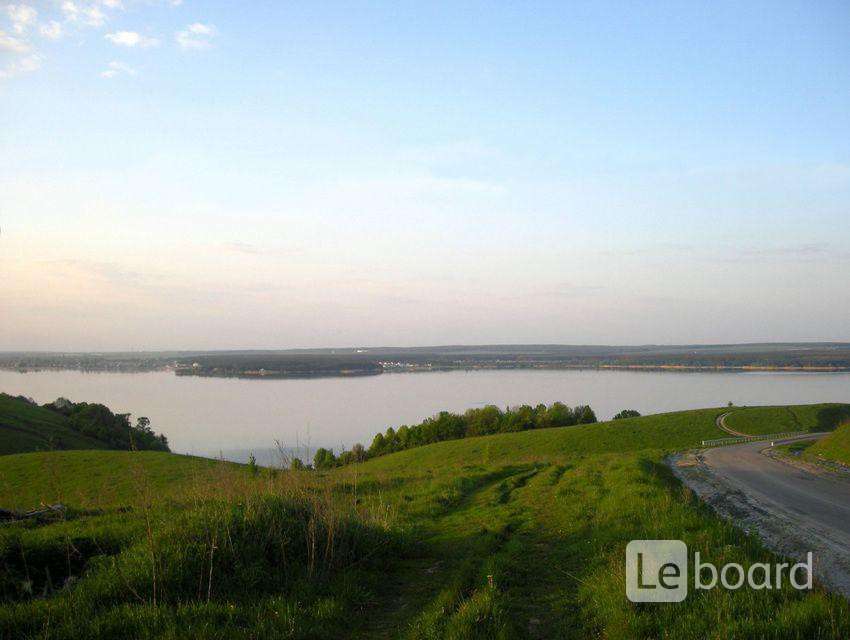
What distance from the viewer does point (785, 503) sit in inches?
505

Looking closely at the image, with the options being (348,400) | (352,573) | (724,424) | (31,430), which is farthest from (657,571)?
(348,400)

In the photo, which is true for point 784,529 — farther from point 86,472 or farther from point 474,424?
point 474,424

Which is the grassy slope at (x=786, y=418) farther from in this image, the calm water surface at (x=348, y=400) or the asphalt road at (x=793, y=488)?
the calm water surface at (x=348, y=400)

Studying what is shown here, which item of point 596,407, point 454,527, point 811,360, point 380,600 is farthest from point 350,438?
point 811,360

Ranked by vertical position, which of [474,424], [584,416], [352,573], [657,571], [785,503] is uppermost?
[657,571]

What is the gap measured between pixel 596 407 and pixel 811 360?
144 m

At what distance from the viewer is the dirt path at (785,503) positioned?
8.37 m

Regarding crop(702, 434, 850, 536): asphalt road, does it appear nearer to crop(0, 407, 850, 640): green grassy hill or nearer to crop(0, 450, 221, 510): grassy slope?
crop(0, 407, 850, 640): green grassy hill

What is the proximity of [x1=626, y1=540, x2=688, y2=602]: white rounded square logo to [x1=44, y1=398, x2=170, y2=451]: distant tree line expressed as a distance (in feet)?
188

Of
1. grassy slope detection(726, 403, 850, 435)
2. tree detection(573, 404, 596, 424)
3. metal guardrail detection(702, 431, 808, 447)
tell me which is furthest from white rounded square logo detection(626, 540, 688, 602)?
tree detection(573, 404, 596, 424)

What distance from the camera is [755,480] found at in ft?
54.5

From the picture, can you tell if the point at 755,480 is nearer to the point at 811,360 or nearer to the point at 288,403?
the point at 288,403

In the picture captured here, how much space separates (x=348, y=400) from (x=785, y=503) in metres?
95.9

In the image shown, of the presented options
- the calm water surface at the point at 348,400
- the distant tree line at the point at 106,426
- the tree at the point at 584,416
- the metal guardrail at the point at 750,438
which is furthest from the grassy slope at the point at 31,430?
the tree at the point at 584,416
